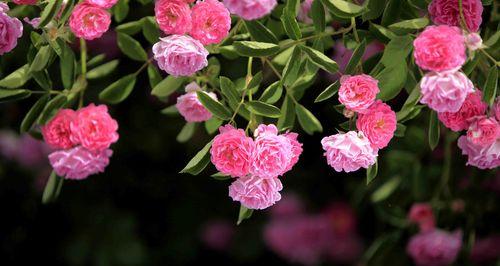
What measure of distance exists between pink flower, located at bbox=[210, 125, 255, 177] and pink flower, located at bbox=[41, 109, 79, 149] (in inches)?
11.9

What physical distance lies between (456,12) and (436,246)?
833 millimetres

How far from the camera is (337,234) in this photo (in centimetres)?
251

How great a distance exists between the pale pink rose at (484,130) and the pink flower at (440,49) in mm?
140

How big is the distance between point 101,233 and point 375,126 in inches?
54.6

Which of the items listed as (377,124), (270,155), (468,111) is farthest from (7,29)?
(468,111)

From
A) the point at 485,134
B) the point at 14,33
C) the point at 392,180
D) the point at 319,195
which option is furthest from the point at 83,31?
the point at 319,195

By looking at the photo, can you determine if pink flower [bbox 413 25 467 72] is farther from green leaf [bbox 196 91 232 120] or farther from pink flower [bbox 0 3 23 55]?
pink flower [bbox 0 3 23 55]

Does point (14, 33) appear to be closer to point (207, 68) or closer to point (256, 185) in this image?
point (207, 68)

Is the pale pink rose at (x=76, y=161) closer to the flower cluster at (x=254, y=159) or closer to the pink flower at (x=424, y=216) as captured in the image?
the flower cluster at (x=254, y=159)

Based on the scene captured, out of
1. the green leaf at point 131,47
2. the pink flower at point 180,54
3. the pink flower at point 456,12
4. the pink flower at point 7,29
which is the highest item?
→ the pink flower at point 456,12

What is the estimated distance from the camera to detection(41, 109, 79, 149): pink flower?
4.78ft

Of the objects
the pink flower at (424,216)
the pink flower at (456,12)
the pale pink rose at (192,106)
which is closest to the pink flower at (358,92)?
the pink flower at (456,12)

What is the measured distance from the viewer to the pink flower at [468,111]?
1315mm

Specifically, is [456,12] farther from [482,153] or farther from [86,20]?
[86,20]
